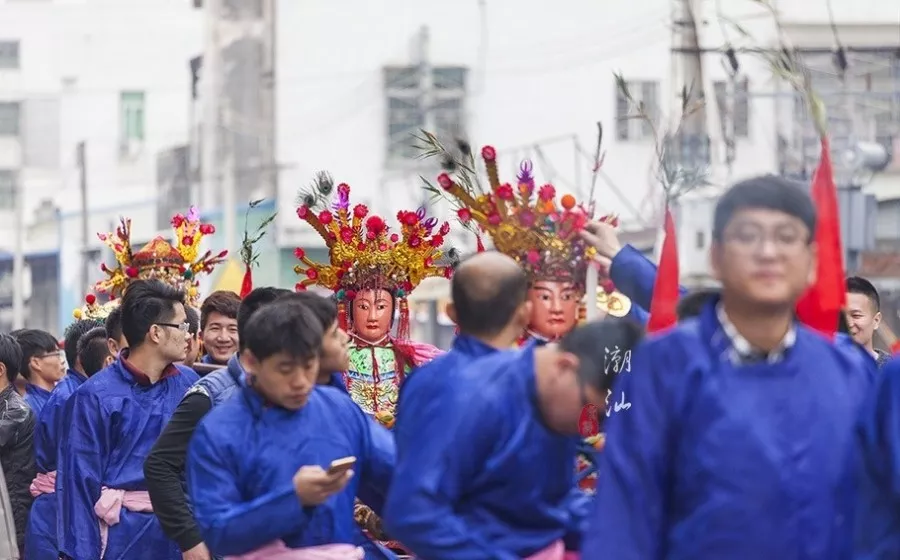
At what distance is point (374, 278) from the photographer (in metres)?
9.12

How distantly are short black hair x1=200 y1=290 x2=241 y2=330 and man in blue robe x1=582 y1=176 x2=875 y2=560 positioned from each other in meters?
5.09

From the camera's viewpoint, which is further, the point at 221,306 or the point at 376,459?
the point at 221,306

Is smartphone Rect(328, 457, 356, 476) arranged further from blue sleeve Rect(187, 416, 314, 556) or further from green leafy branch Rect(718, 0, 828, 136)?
green leafy branch Rect(718, 0, 828, 136)

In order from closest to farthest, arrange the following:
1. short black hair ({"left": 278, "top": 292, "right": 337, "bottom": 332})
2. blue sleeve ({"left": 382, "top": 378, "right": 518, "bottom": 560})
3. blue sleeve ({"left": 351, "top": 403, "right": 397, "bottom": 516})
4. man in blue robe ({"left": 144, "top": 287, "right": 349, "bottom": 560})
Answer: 1. blue sleeve ({"left": 382, "top": 378, "right": 518, "bottom": 560})
2. blue sleeve ({"left": 351, "top": 403, "right": 397, "bottom": 516})
3. short black hair ({"left": 278, "top": 292, "right": 337, "bottom": 332})
4. man in blue robe ({"left": 144, "top": 287, "right": 349, "bottom": 560})

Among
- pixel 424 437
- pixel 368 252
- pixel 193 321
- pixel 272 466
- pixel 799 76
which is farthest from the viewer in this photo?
pixel 193 321

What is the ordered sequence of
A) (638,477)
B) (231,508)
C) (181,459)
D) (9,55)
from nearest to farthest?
(638,477) → (231,508) → (181,459) → (9,55)

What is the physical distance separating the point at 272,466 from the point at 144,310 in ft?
9.88

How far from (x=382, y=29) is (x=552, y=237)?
30.1 meters

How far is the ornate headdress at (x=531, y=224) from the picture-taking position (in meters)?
7.98

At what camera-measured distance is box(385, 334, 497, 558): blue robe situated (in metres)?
5.22

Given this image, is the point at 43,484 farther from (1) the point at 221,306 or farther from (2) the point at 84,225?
(2) the point at 84,225

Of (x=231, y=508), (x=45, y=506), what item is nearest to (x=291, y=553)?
(x=231, y=508)

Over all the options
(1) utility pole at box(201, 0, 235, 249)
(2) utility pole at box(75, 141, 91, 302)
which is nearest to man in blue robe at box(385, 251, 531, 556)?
(1) utility pole at box(201, 0, 235, 249)

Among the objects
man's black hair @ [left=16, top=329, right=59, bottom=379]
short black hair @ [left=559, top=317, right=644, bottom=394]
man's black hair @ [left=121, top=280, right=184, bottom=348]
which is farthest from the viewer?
man's black hair @ [left=16, top=329, right=59, bottom=379]
